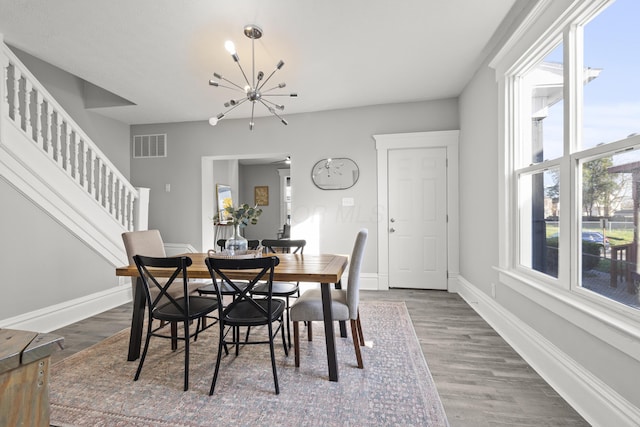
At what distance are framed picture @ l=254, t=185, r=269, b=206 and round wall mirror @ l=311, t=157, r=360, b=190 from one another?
3918 mm

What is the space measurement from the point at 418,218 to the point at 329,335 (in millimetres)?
2646

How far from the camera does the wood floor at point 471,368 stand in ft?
5.28

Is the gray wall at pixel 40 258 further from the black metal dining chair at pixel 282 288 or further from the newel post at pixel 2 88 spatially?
the black metal dining chair at pixel 282 288

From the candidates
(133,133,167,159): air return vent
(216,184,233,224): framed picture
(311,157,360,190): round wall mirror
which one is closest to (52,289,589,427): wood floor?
(311,157,360,190): round wall mirror

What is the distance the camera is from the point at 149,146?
4887 millimetres

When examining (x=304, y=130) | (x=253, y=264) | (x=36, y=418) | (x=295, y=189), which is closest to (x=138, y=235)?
(x=253, y=264)

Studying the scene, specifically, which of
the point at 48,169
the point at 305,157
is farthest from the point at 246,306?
the point at 305,157

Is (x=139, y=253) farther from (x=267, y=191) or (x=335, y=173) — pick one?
(x=267, y=191)

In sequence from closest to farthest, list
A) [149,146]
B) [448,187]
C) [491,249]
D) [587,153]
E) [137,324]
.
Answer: [587,153], [137,324], [491,249], [448,187], [149,146]

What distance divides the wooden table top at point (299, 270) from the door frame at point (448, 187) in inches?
70.9

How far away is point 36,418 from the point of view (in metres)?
0.82

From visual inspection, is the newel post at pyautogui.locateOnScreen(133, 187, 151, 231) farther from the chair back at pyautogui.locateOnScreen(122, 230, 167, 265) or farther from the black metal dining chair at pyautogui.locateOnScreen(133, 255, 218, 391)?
the black metal dining chair at pyautogui.locateOnScreen(133, 255, 218, 391)

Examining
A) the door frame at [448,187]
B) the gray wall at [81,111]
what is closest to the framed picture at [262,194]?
the gray wall at [81,111]

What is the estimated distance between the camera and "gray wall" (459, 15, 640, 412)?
146 cm
